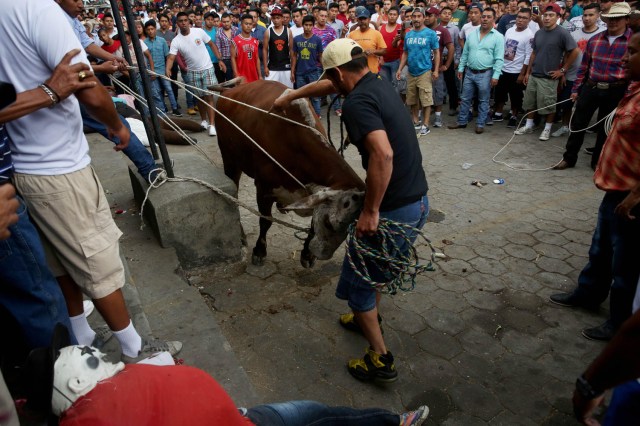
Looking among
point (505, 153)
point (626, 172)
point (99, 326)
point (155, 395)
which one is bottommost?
point (505, 153)

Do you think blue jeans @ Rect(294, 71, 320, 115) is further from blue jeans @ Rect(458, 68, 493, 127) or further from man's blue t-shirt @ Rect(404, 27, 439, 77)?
blue jeans @ Rect(458, 68, 493, 127)

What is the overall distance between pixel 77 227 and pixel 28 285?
0.35 meters

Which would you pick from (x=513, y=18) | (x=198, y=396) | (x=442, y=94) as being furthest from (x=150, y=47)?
(x=198, y=396)

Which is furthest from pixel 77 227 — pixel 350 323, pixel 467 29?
pixel 467 29

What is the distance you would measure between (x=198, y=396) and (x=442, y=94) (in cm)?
927

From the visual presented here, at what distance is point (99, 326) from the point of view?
3.09m

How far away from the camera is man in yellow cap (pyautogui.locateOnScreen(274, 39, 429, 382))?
2584mm

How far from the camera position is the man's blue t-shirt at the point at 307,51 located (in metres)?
9.44

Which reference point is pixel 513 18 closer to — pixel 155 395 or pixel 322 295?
pixel 322 295

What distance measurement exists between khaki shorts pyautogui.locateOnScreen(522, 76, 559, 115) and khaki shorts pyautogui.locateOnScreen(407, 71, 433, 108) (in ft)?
5.59

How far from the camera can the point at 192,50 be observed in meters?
8.92

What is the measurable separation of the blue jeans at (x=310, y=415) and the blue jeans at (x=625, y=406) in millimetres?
1011

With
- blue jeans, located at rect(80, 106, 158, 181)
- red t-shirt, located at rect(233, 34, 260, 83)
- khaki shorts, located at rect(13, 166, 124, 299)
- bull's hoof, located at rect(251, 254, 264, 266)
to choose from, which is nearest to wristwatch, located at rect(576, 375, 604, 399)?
khaki shorts, located at rect(13, 166, 124, 299)

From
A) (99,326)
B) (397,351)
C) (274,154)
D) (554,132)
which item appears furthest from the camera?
(554,132)
